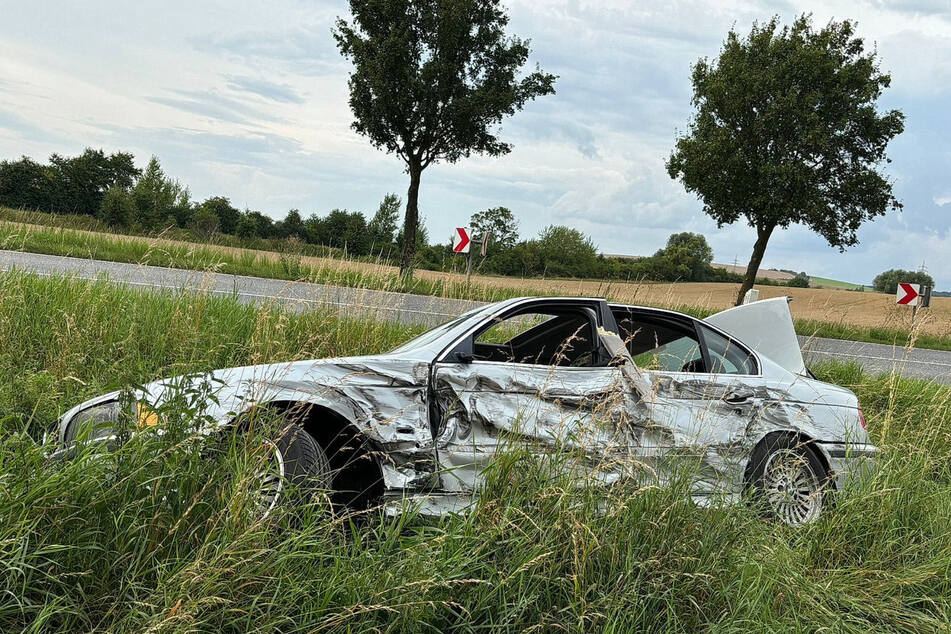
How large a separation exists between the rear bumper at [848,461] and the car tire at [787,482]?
3.6 inches

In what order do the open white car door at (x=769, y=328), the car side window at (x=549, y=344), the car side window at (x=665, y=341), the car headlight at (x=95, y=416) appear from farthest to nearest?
the open white car door at (x=769, y=328), the car side window at (x=665, y=341), the car side window at (x=549, y=344), the car headlight at (x=95, y=416)

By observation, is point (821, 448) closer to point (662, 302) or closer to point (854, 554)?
point (854, 554)

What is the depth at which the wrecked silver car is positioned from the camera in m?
3.77

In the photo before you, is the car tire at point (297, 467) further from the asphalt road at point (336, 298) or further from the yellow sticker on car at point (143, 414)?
the asphalt road at point (336, 298)

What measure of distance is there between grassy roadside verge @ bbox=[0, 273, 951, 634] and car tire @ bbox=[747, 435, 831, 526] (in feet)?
0.47

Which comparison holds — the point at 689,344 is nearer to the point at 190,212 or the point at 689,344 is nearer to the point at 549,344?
the point at 549,344

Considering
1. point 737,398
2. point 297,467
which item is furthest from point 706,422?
point 297,467

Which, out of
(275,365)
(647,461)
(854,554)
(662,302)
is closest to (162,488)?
(275,365)

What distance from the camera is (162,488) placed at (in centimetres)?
299

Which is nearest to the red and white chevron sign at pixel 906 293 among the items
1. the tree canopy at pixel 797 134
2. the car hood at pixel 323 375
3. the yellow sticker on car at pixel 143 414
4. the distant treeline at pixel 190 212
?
the tree canopy at pixel 797 134

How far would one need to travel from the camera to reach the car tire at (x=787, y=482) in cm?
425

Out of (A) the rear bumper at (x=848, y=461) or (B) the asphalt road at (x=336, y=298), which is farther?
(B) the asphalt road at (x=336, y=298)

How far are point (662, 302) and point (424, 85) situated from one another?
13426mm

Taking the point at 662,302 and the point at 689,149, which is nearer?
the point at 662,302
